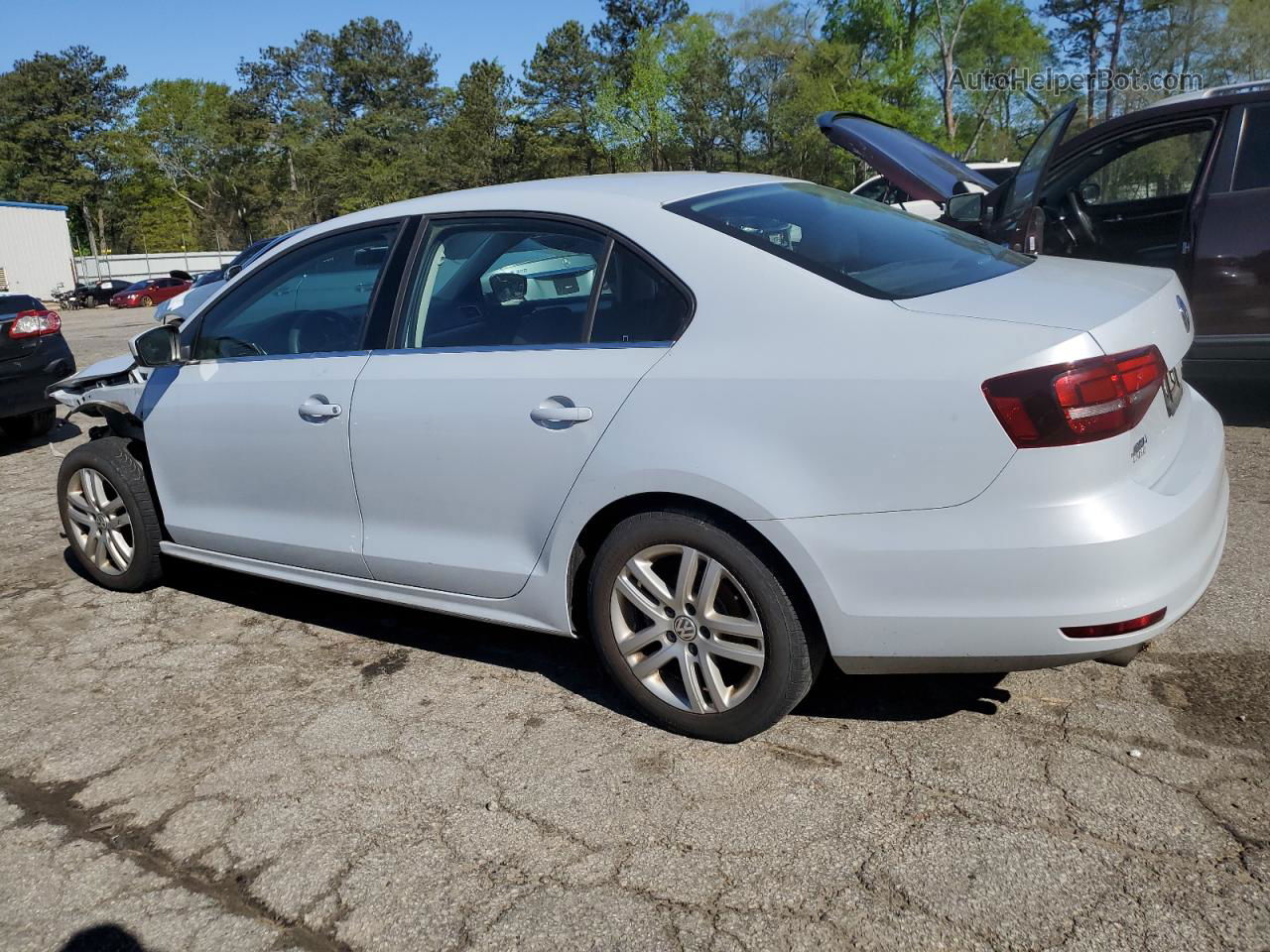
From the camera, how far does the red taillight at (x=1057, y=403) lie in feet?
7.86

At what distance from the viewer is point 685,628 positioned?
293 cm

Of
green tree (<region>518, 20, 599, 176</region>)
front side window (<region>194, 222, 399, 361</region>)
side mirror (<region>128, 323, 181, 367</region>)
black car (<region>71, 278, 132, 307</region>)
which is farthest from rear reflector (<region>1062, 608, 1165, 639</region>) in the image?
green tree (<region>518, 20, 599, 176</region>)

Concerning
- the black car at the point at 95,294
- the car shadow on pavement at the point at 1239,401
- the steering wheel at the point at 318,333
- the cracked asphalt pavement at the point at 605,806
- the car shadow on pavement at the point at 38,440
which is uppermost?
the steering wheel at the point at 318,333

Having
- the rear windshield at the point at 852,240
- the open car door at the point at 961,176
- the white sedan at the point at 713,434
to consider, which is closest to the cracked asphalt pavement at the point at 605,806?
the white sedan at the point at 713,434

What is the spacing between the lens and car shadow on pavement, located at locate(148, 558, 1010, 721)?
3193mm

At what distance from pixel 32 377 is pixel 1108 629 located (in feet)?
26.9

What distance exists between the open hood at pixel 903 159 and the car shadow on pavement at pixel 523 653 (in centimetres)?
440

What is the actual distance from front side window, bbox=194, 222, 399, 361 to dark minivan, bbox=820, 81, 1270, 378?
3.50 metres

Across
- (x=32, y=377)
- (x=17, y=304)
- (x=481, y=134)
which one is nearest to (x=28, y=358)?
(x=32, y=377)

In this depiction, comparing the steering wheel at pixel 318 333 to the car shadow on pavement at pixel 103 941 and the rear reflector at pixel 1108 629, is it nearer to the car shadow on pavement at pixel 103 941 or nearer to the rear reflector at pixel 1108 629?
the car shadow on pavement at pixel 103 941

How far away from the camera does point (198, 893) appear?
2.57 metres

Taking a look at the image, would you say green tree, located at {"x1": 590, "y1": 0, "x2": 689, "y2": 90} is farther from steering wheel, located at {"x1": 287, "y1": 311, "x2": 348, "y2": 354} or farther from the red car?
steering wheel, located at {"x1": 287, "y1": 311, "x2": 348, "y2": 354}

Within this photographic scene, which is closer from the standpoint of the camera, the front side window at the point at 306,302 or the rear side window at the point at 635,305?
the rear side window at the point at 635,305

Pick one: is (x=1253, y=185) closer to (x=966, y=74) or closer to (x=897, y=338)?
(x=897, y=338)
